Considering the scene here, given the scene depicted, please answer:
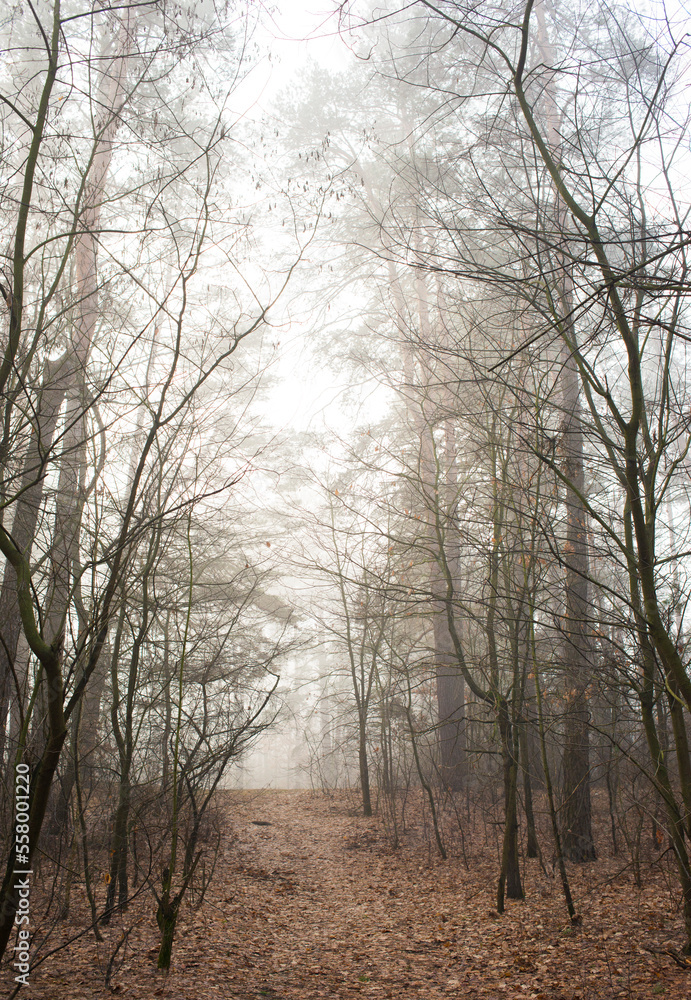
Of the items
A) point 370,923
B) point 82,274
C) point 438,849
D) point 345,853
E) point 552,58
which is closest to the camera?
point 82,274

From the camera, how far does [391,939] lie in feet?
17.0

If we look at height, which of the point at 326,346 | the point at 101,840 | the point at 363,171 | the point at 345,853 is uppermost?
the point at 363,171

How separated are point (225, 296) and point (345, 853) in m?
7.85

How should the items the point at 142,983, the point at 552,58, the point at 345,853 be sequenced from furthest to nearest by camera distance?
1. the point at 552,58
2. the point at 345,853
3. the point at 142,983

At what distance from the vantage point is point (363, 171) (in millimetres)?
12422

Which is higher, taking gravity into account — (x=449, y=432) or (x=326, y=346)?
(x=326, y=346)

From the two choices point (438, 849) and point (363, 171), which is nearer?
point (438, 849)

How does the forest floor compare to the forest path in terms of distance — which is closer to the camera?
the forest floor

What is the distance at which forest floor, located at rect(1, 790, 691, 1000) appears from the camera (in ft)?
13.0

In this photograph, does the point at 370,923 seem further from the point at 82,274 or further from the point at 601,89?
the point at 601,89

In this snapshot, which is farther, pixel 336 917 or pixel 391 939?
pixel 336 917

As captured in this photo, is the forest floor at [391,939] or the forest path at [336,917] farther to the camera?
the forest path at [336,917]

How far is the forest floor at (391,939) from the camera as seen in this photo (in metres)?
3.96

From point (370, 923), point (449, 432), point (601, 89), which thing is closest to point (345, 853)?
point (370, 923)
